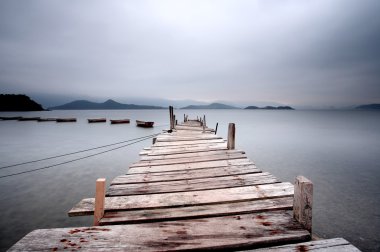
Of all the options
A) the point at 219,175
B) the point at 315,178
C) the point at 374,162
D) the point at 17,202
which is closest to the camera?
the point at 219,175

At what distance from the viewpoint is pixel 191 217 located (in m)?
3.05

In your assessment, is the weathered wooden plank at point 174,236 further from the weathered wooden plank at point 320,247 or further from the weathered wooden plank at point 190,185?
the weathered wooden plank at point 190,185

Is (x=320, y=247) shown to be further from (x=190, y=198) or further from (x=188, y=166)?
(x=188, y=166)

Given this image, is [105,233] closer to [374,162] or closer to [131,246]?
[131,246]

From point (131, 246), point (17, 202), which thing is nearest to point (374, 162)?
point (131, 246)

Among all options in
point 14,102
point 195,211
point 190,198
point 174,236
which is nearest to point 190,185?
point 190,198

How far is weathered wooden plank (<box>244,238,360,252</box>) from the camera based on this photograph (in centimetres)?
229

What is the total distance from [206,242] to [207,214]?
0.64 metres

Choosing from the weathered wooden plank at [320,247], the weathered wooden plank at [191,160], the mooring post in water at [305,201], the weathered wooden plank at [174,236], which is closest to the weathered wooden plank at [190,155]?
the weathered wooden plank at [191,160]

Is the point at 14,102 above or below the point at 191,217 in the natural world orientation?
above

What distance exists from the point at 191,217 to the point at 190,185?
126 cm

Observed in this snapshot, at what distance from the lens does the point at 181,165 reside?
19.0 feet

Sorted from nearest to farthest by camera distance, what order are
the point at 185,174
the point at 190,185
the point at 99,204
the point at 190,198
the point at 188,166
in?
the point at 99,204 → the point at 190,198 → the point at 190,185 → the point at 185,174 → the point at 188,166

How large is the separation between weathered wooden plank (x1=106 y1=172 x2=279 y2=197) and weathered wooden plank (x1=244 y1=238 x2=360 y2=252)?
1.82 m
